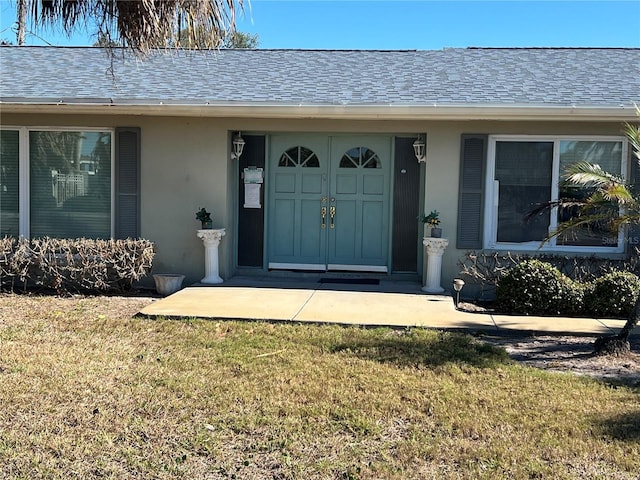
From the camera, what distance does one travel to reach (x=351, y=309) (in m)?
7.61

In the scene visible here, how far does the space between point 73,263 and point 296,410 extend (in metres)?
5.40

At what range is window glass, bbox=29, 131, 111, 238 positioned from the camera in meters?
9.58

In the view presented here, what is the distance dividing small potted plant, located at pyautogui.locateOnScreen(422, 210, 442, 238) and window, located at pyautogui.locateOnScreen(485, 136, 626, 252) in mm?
730

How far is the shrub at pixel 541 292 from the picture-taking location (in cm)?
771

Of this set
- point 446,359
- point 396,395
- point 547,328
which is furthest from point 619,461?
point 547,328

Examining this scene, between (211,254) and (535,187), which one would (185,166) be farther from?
(535,187)

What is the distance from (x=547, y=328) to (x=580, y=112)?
10.2 ft

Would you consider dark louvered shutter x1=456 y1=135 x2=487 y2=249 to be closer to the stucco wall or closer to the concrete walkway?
the stucco wall

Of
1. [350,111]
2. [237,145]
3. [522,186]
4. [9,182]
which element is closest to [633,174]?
[522,186]

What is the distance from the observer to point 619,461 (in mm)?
3727

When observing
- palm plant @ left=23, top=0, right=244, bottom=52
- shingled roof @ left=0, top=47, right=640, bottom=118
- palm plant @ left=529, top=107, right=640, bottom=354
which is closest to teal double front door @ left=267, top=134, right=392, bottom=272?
shingled roof @ left=0, top=47, right=640, bottom=118

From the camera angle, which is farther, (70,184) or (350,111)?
(70,184)

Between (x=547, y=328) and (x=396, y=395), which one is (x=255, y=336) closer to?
(x=396, y=395)

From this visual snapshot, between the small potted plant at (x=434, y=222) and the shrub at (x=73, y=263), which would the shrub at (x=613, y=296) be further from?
the shrub at (x=73, y=263)
